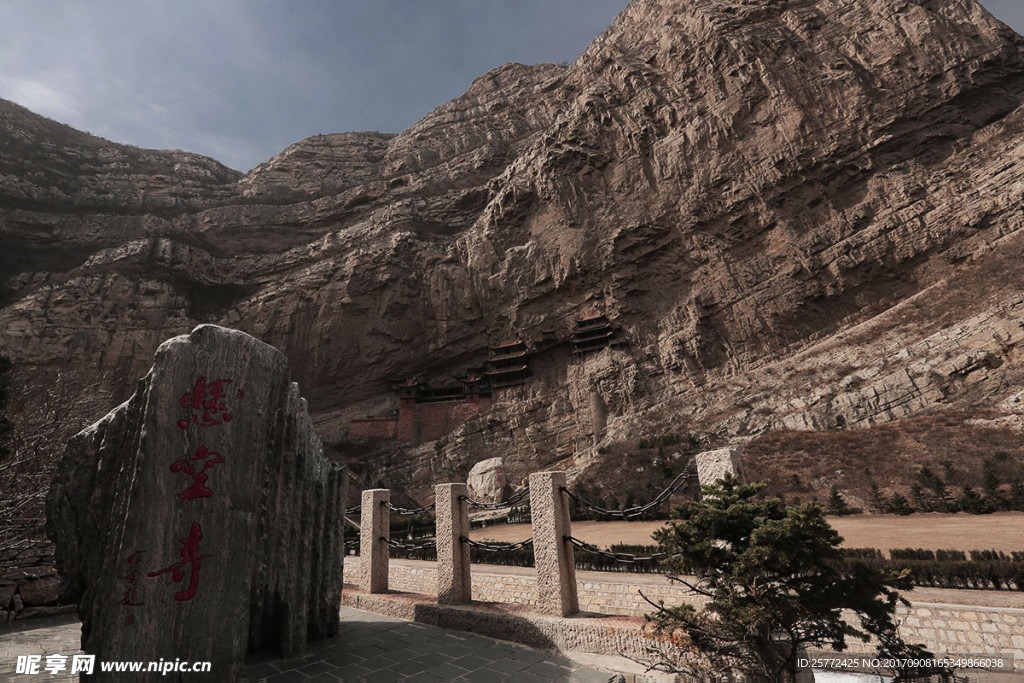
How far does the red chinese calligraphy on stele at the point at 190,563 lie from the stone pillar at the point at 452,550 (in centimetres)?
347

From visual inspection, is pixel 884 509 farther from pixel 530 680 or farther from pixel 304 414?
pixel 304 414

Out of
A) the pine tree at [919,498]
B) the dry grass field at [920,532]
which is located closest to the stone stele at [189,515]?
the dry grass field at [920,532]

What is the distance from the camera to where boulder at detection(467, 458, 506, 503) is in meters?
25.8

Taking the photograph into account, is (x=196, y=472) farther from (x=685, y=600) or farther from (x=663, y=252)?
(x=663, y=252)

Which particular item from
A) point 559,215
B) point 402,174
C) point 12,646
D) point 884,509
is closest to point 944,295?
point 884,509

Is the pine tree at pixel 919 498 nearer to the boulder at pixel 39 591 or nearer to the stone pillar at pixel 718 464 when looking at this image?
the stone pillar at pixel 718 464

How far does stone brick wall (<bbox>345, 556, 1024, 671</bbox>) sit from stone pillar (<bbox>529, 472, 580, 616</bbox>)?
4.59 ft

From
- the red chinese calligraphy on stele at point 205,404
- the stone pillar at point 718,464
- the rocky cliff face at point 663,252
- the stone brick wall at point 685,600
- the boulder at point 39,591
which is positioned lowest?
the stone brick wall at point 685,600

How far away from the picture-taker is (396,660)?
225 inches

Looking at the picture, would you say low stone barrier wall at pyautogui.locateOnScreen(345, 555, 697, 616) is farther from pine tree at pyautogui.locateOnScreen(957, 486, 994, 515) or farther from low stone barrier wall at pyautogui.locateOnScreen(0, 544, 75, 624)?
pine tree at pyautogui.locateOnScreen(957, 486, 994, 515)

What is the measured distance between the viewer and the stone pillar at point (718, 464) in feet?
18.4

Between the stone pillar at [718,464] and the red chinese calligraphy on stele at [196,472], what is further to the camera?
the stone pillar at [718,464]

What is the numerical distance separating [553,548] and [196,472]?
14.8 ft

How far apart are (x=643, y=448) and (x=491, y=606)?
60.1ft
